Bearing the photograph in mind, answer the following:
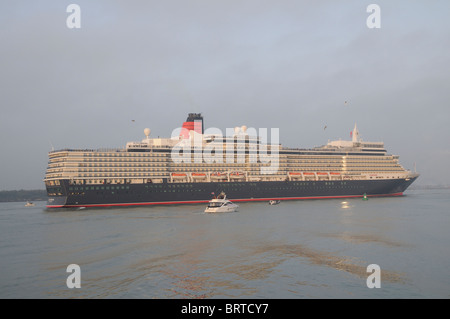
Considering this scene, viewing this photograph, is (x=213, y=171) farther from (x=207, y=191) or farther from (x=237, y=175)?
(x=207, y=191)

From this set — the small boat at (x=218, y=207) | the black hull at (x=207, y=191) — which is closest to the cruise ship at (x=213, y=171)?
the black hull at (x=207, y=191)

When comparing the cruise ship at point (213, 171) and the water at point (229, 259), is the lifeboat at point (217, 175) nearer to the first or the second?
the cruise ship at point (213, 171)

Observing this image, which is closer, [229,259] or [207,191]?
[229,259]

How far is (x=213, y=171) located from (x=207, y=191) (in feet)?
22.2

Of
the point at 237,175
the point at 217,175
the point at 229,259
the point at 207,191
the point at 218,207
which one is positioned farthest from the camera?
the point at 237,175

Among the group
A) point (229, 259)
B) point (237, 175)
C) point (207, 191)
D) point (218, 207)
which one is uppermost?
point (237, 175)

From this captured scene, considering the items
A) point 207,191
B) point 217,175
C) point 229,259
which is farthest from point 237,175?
point 229,259

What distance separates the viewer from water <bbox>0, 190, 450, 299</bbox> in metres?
17.5

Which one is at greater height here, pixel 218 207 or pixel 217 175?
pixel 217 175

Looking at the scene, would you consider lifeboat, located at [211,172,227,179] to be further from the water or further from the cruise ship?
the water

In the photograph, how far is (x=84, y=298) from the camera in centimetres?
1656

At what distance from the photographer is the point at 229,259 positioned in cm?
2327
